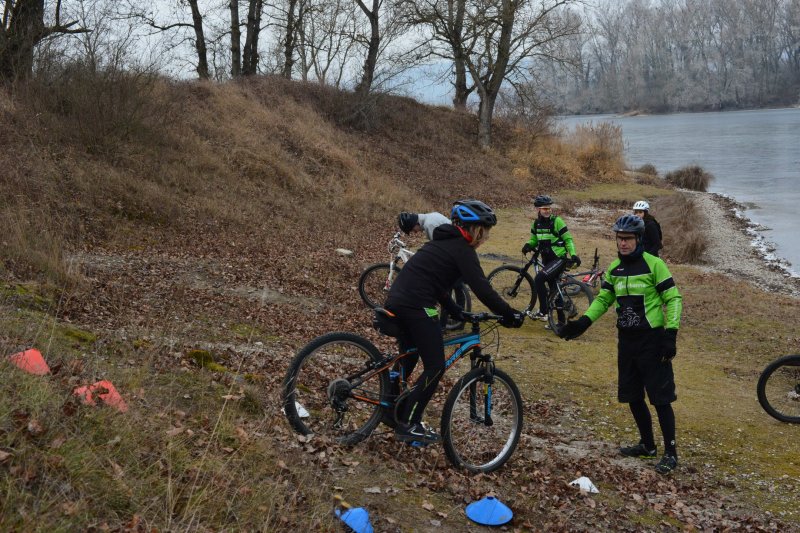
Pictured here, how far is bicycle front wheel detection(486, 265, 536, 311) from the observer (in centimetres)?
1259

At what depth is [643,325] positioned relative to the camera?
6402mm

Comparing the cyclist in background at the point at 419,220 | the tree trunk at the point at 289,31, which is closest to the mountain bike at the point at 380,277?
the cyclist in background at the point at 419,220

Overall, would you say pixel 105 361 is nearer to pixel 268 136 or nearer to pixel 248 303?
pixel 248 303

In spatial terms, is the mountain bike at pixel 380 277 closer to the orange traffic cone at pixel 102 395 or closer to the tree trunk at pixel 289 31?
the orange traffic cone at pixel 102 395

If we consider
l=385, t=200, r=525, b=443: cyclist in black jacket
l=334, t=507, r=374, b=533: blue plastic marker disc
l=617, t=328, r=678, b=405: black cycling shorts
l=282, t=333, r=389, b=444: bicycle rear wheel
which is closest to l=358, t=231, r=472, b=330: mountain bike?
l=617, t=328, r=678, b=405: black cycling shorts

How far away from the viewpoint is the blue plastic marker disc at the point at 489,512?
4.92 metres

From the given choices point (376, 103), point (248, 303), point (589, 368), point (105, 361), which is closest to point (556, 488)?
point (105, 361)

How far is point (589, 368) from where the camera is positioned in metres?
9.85

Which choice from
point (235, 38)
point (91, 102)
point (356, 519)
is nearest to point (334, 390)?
point (356, 519)

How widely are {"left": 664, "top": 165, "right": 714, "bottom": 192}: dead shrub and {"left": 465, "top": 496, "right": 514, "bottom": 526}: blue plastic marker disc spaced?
119 ft

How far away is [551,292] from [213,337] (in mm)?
5682

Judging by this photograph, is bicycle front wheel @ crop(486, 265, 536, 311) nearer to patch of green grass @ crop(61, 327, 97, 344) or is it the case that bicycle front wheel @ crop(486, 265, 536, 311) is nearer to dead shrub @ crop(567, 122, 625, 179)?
patch of green grass @ crop(61, 327, 97, 344)

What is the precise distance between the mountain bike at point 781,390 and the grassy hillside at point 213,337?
32 centimetres

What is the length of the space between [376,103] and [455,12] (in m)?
6.76
